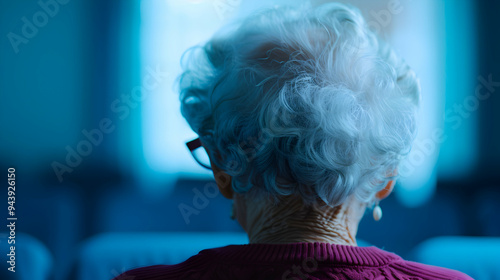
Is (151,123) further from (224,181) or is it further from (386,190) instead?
(386,190)

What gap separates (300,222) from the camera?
83cm

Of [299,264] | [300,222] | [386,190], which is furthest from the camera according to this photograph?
[386,190]

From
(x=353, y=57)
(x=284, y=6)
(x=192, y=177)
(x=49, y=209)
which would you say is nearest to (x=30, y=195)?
(x=49, y=209)

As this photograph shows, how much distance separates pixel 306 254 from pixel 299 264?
0.02m

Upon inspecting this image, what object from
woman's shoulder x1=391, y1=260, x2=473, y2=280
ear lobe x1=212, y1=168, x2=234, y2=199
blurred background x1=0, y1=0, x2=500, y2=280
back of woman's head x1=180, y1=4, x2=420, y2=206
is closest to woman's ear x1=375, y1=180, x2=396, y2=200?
back of woman's head x1=180, y1=4, x2=420, y2=206

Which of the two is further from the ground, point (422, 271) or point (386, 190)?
point (386, 190)

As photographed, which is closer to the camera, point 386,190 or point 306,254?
point 306,254

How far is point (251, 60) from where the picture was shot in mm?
827

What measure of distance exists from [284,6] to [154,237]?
0.84m

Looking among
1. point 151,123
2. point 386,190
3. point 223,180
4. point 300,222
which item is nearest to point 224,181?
point 223,180

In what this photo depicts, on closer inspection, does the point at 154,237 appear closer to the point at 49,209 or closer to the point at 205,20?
the point at 49,209

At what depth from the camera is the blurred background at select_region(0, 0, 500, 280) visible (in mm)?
2133

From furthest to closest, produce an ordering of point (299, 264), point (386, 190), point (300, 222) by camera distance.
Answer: point (386, 190)
point (300, 222)
point (299, 264)

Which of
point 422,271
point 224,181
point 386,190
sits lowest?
point 422,271
